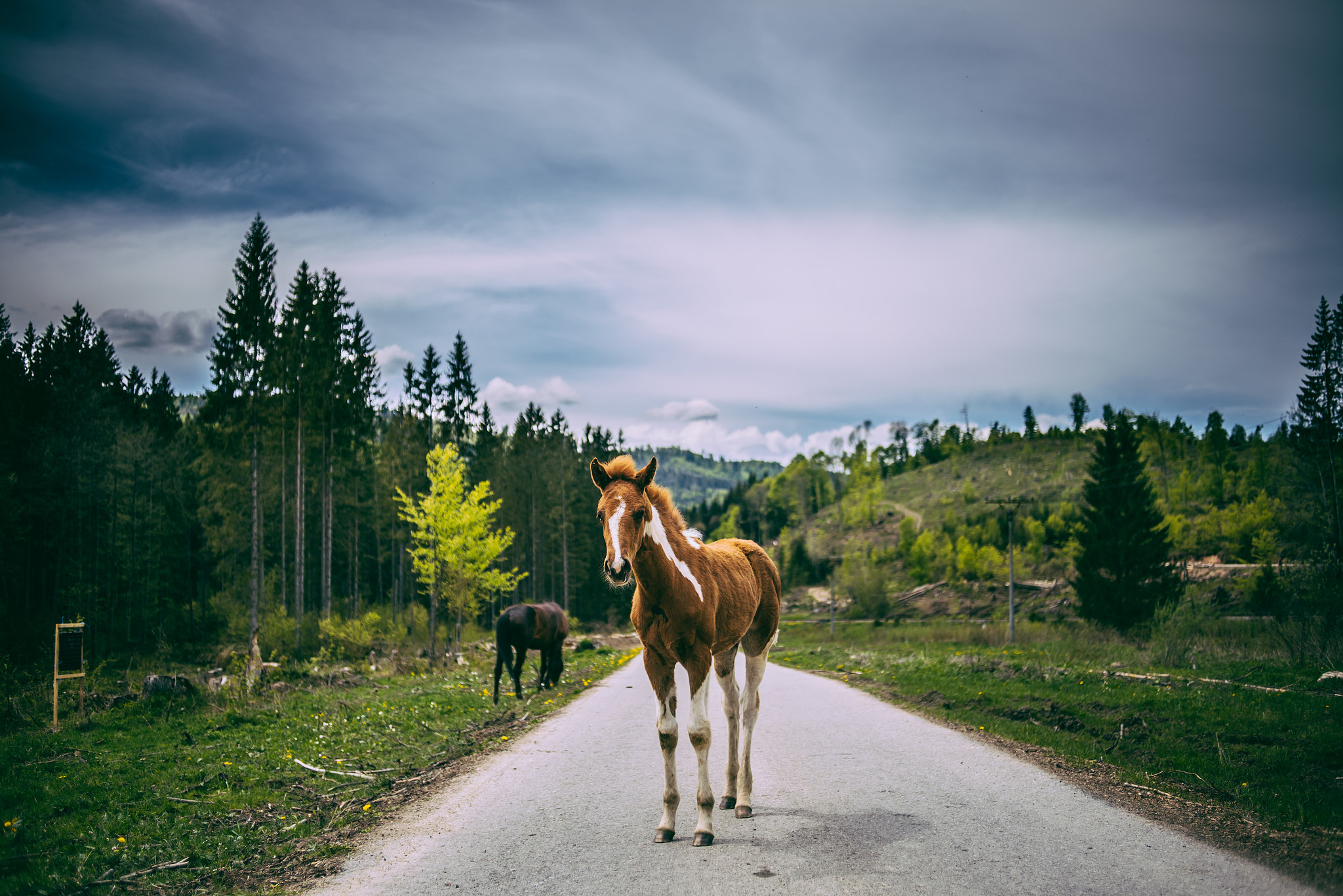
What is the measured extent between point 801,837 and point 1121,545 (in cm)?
4099

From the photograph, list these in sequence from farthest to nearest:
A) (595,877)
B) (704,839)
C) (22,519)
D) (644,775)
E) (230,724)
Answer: (22,519) < (230,724) < (644,775) < (704,839) < (595,877)

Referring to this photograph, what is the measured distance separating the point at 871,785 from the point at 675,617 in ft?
10.6

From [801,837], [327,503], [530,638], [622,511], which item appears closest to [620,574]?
[622,511]

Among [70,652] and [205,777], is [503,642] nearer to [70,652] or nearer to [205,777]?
[70,652]

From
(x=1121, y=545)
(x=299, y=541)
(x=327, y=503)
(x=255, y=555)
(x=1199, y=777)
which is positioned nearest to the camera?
(x=1199, y=777)

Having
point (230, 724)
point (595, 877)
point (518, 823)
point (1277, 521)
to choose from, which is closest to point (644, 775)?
point (518, 823)

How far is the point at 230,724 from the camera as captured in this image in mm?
10203

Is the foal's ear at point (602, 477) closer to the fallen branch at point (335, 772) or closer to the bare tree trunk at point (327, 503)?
the fallen branch at point (335, 772)

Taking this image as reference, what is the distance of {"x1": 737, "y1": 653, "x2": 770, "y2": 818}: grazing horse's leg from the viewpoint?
217 inches

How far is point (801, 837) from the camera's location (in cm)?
485

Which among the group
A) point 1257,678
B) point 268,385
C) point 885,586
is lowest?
point 885,586

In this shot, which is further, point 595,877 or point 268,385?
point 268,385

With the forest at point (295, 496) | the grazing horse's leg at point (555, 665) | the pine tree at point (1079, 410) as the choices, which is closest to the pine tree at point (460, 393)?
the forest at point (295, 496)

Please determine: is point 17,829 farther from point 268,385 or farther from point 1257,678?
point 268,385
